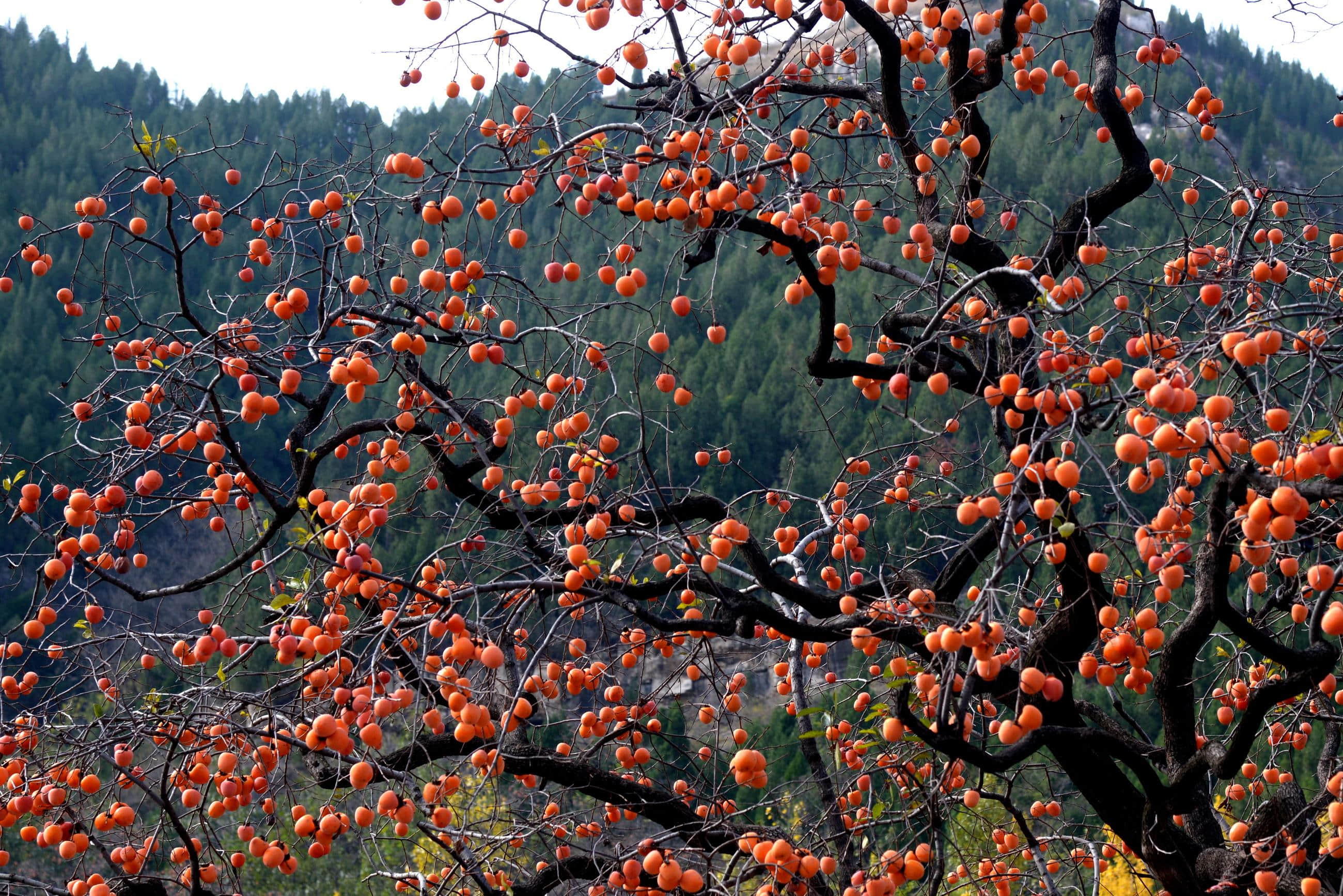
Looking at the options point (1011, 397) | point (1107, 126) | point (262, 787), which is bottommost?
point (262, 787)

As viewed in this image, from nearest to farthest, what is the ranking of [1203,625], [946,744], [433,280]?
1. [946,744]
2. [1203,625]
3. [433,280]

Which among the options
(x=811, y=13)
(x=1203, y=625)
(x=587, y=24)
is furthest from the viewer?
(x=811, y=13)

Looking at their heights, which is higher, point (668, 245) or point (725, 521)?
point (668, 245)

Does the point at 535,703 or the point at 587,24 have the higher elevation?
the point at 587,24

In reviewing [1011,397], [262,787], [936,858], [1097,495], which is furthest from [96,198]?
[1097,495]

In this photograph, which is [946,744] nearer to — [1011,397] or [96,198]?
[1011,397]

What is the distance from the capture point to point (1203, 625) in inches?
106

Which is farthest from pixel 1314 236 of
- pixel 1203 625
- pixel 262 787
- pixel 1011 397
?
pixel 262 787

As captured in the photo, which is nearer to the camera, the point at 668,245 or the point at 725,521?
the point at 725,521

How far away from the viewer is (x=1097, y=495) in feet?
64.3

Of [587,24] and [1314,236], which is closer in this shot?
[587,24]

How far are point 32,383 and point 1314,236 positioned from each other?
117 ft

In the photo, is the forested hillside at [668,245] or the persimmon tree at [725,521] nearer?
the persimmon tree at [725,521]

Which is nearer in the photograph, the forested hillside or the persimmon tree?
the persimmon tree
